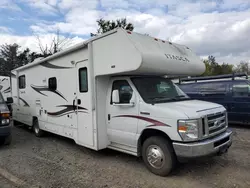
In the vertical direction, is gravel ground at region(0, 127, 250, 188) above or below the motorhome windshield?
below

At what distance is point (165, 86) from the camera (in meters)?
5.66

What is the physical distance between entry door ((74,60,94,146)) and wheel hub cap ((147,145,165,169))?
1.65 m

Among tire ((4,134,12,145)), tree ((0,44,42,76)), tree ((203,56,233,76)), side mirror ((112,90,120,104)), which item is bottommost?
tire ((4,134,12,145))

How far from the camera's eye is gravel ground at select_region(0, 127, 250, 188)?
4398mm

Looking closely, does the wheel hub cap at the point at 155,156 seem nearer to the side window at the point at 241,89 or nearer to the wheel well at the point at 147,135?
the wheel well at the point at 147,135

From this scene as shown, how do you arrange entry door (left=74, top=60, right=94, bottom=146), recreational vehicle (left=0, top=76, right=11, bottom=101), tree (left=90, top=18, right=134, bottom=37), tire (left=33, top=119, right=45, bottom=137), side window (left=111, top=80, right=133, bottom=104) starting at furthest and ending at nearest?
tree (left=90, top=18, right=134, bottom=37)
recreational vehicle (left=0, top=76, right=11, bottom=101)
tire (left=33, top=119, right=45, bottom=137)
entry door (left=74, top=60, right=94, bottom=146)
side window (left=111, top=80, right=133, bottom=104)

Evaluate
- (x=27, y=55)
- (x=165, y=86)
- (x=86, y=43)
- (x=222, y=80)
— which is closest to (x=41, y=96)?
(x=86, y=43)

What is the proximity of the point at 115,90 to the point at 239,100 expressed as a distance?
616 centimetres

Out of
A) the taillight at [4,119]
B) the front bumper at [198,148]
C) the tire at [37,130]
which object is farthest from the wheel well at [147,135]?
the tire at [37,130]

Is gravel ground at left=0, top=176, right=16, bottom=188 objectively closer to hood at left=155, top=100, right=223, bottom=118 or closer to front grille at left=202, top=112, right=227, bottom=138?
hood at left=155, top=100, right=223, bottom=118

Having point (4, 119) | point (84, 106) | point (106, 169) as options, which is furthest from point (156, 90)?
point (4, 119)

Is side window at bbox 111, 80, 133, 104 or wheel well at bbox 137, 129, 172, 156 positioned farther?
side window at bbox 111, 80, 133, 104

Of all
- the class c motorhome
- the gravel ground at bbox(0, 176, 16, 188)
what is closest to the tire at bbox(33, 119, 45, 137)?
the class c motorhome

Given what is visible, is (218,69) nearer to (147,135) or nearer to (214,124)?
(214,124)
